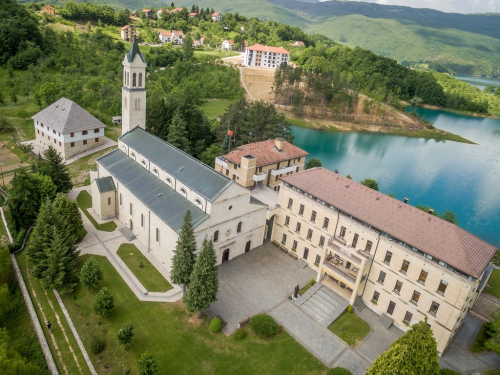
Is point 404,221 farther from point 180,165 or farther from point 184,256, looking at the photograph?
point 180,165

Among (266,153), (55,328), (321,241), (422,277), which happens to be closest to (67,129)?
(266,153)

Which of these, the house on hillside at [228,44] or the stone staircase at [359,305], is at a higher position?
the house on hillside at [228,44]

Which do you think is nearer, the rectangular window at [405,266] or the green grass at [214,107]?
the rectangular window at [405,266]

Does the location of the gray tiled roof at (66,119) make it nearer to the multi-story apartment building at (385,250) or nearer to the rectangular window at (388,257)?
the multi-story apartment building at (385,250)

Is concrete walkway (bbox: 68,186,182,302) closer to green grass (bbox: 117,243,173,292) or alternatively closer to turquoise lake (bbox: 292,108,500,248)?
green grass (bbox: 117,243,173,292)

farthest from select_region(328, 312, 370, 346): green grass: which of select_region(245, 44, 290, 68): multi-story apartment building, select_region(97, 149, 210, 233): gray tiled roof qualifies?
select_region(245, 44, 290, 68): multi-story apartment building

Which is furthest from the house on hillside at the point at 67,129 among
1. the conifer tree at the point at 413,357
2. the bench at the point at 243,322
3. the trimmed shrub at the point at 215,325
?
the conifer tree at the point at 413,357

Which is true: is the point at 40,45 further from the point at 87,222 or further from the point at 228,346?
the point at 228,346
